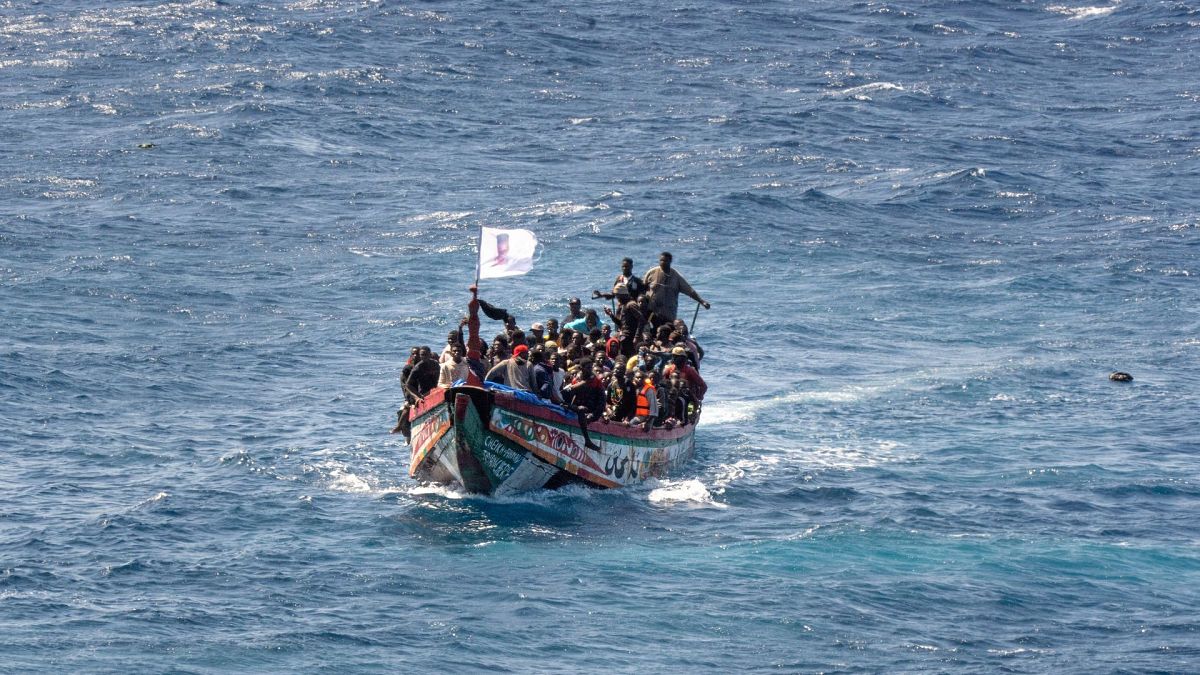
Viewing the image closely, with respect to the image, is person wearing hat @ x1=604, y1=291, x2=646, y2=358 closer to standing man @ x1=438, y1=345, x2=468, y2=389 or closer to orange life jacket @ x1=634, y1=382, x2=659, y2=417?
orange life jacket @ x1=634, y1=382, x2=659, y2=417

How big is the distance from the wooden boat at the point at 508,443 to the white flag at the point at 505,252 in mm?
666

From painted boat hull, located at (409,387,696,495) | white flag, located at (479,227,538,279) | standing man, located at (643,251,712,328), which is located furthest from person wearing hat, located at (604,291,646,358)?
white flag, located at (479,227,538,279)

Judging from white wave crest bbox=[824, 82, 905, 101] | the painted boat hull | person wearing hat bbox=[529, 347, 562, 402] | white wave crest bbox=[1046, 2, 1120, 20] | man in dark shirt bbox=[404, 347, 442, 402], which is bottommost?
the painted boat hull

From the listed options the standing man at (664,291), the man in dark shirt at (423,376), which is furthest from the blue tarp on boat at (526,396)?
the standing man at (664,291)

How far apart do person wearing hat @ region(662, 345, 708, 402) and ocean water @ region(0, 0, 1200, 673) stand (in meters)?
1.68

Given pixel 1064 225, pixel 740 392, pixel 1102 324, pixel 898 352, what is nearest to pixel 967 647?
Result: pixel 740 392

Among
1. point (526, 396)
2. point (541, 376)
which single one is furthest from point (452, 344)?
point (526, 396)

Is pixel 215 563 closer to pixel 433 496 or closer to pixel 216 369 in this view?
pixel 433 496

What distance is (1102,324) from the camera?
46.1 meters

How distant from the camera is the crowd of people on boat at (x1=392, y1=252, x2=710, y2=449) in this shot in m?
28.5

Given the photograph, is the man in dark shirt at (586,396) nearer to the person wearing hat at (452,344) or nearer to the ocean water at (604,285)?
the ocean water at (604,285)

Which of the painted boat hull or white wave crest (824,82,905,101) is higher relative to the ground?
white wave crest (824,82,905,101)

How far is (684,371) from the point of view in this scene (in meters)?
32.2

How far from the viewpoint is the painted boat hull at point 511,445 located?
27703 millimetres
